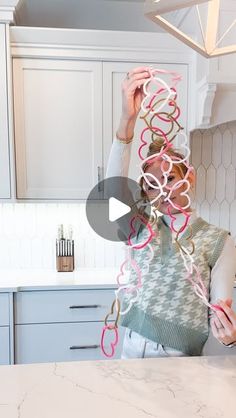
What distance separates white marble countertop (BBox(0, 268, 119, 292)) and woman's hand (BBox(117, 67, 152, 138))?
1.18 meters

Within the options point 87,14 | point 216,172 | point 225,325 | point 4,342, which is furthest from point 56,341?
point 87,14

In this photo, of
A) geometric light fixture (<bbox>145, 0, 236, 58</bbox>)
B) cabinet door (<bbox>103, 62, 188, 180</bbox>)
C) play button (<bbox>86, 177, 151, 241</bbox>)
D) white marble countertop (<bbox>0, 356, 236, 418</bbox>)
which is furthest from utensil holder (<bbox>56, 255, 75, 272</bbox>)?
geometric light fixture (<bbox>145, 0, 236, 58</bbox>)

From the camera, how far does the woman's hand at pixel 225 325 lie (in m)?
0.70

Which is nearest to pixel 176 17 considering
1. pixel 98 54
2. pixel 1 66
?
pixel 98 54

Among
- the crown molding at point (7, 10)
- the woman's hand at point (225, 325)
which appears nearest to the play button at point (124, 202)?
the woman's hand at point (225, 325)

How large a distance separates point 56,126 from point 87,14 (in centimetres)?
81

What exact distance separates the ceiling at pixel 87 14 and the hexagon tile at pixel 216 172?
2.56 feet

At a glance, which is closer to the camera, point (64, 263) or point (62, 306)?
point (62, 306)

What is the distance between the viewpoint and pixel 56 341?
1.79 m

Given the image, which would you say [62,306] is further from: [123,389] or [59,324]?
[123,389]

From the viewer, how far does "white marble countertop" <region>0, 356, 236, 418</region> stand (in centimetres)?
61

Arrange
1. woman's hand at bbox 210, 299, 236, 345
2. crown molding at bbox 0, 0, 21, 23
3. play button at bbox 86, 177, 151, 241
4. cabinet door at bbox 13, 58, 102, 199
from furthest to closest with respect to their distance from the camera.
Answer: cabinet door at bbox 13, 58, 102, 199, crown molding at bbox 0, 0, 21, 23, play button at bbox 86, 177, 151, 241, woman's hand at bbox 210, 299, 236, 345

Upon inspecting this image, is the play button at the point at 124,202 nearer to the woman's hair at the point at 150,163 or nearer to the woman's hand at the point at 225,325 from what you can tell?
the woman's hair at the point at 150,163

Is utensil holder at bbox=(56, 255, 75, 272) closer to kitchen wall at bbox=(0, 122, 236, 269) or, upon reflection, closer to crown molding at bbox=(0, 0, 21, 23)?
kitchen wall at bbox=(0, 122, 236, 269)
